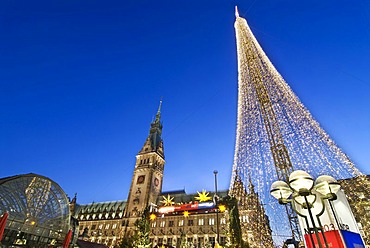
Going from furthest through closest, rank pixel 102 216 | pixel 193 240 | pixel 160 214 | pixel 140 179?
pixel 102 216, pixel 140 179, pixel 160 214, pixel 193 240

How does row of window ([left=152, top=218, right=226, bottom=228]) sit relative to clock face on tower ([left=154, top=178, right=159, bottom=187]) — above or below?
below

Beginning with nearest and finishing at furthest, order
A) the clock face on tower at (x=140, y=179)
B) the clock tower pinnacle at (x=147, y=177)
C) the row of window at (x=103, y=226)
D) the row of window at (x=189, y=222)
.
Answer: the row of window at (x=189, y=222) → the clock tower pinnacle at (x=147, y=177) → the row of window at (x=103, y=226) → the clock face on tower at (x=140, y=179)

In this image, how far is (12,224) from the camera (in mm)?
26812

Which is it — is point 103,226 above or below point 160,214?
below

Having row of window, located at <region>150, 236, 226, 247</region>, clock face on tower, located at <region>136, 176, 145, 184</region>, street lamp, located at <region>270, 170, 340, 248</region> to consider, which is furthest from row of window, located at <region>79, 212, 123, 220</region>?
street lamp, located at <region>270, 170, 340, 248</region>

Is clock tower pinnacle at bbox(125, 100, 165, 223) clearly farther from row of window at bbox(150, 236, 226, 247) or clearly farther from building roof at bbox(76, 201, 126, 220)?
building roof at bbox(76, 201, 126, 220)

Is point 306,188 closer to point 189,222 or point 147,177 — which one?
point 189,222

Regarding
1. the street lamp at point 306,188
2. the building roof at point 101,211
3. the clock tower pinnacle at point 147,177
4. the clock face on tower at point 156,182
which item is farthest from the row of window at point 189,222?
the street lamp at point 306,188

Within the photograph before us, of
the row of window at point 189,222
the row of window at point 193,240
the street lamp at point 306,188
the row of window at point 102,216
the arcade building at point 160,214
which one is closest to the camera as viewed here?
the street lamp at point 306,188

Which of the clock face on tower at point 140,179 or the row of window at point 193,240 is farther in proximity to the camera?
the clock face on tower at point 140,179

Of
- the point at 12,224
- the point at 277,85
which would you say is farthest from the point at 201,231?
the point at 277,85

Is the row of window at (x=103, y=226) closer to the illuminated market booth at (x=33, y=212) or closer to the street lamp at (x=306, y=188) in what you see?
the illuminated market booth at (x=33, y=212)

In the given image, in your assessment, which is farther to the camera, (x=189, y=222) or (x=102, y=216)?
(x=102, y=216)

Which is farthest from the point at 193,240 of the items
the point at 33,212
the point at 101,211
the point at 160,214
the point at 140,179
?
the point at 101,211
